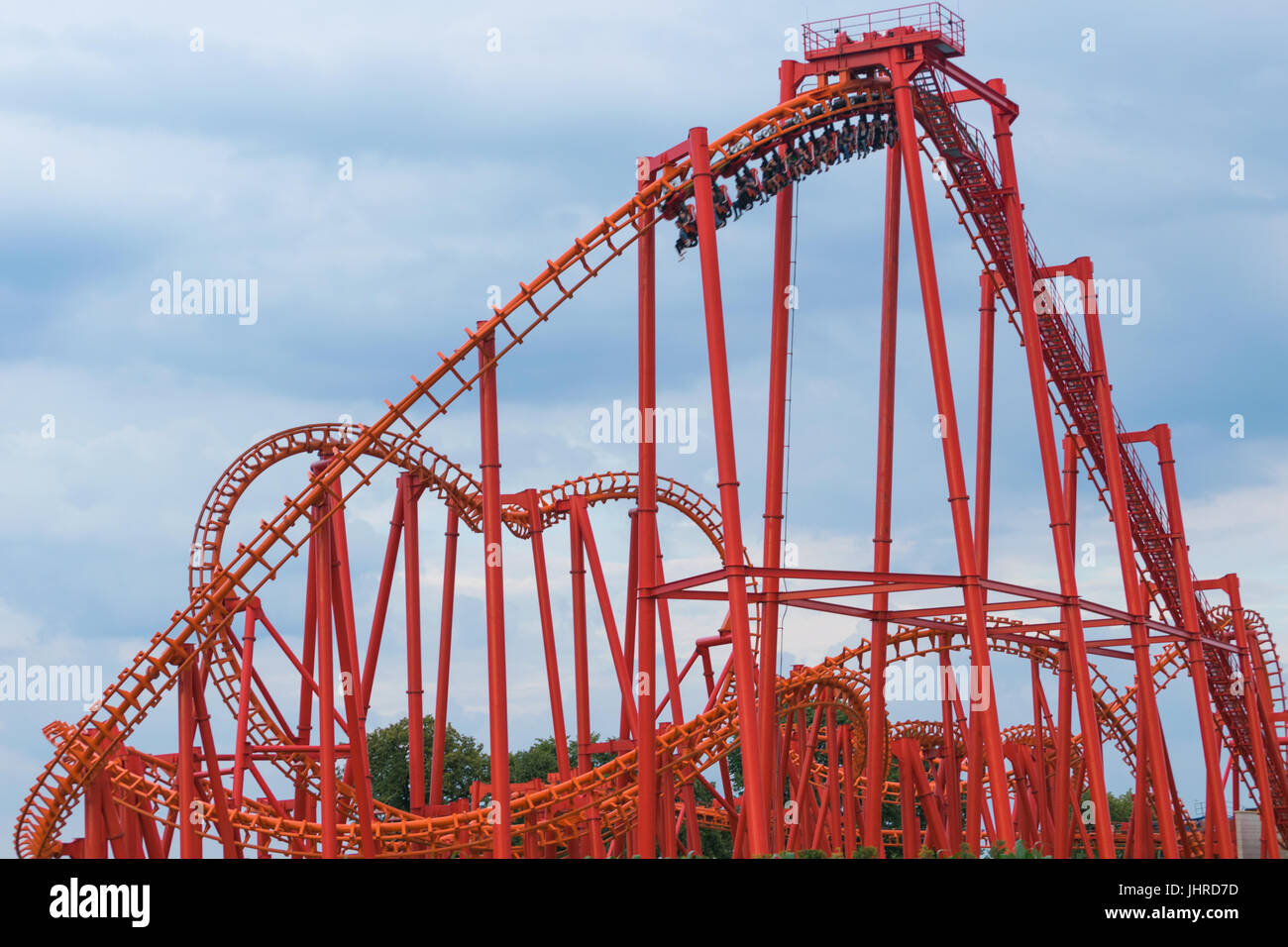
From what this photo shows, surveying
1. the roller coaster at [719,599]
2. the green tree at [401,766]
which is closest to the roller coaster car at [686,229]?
the roller coaster at [719,599]

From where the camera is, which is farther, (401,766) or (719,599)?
(401,766)

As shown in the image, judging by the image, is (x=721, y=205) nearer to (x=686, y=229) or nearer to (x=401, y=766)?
(x=686, y=229)

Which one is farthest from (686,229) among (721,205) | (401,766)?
(401,766)

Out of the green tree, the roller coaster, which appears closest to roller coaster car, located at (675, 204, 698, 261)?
the roller coaster

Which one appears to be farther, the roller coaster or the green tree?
the green tree

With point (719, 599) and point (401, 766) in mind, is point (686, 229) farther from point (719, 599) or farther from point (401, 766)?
point (401, 766)

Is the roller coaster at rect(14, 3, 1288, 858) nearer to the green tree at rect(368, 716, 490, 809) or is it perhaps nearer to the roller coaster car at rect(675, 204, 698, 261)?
the roller coaster car at rect(675, 204, 698, 261)

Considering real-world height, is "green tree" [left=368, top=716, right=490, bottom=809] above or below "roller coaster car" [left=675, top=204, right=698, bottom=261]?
below

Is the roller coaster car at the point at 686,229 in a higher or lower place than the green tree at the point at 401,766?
higher

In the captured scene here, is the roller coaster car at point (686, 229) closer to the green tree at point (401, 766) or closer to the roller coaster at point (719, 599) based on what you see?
the roller coaster at point (719, 599)

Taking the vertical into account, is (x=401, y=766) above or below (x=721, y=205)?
below

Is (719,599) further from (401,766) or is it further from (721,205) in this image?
(401,766)

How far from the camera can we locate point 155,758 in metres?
21.6
